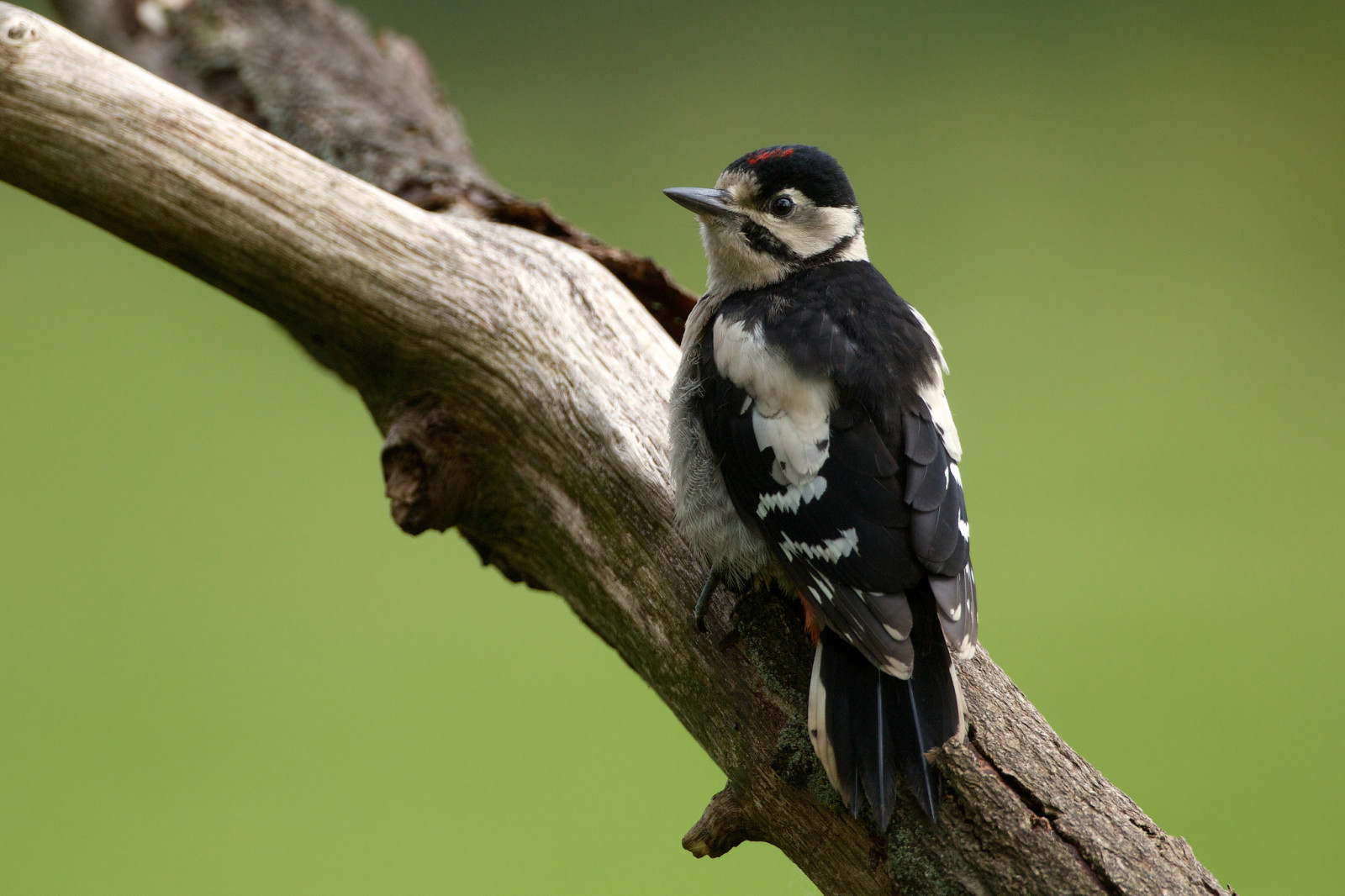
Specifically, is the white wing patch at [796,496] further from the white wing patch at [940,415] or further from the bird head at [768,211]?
the bird head at [768,211]

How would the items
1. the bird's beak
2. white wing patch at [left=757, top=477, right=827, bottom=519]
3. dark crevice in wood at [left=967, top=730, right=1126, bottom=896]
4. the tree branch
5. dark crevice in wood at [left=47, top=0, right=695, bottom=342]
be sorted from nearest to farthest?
dark crevice in wood at [left=967, top=730, right=1126, bottom=896], white wing patch at [left=757, top=477, right=827, bottom=519], the tree branch, the bird's beak, dark crevice in wood at [left=47, top=0, right=695, bottom=342]

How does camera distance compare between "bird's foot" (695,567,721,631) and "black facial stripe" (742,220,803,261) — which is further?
"black facial stripe" (742,220,803,261)

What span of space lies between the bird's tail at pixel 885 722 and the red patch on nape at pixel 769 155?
76 cm

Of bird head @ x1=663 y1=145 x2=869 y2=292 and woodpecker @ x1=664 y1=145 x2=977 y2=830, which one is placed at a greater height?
bird head @ x1=663 y1=145 x2=869 y2=292

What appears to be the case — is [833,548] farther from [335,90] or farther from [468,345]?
[335,90]

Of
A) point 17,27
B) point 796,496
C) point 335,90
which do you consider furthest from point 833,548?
point 335,90

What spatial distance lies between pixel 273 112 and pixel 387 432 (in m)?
1.06

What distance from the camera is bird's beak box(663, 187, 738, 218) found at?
1602 mm

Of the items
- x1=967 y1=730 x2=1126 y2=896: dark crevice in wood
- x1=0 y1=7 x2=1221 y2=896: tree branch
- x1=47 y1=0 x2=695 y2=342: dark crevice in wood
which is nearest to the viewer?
x1=967 y1=730 x2=1126 y2=896: dark crevice in wood

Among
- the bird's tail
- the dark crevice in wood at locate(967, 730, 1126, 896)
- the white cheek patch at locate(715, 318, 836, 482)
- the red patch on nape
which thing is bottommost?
the dark crevice in wood at locate(967, 730, 1126, 896)

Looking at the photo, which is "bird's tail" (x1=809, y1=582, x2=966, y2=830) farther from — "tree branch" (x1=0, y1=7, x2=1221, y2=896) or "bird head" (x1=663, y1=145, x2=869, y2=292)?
"bird head" (x1=663, y1=145, x2=869, y2=292)

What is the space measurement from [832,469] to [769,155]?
588mm

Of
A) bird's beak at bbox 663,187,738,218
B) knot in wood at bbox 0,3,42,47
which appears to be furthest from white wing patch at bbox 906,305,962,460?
knot in wood at bbox 0,3,42,47

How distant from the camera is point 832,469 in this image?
1.27 m
